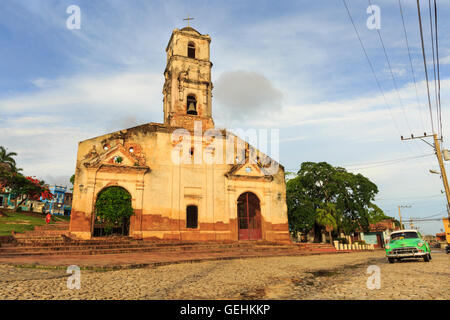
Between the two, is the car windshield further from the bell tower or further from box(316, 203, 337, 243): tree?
box(316, 203, 337, 243): tree

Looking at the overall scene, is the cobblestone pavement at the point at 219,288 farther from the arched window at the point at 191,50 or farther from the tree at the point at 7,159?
the tree at the point at 7,159

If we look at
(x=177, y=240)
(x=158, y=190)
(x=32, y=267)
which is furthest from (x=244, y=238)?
(x=32, y=267)

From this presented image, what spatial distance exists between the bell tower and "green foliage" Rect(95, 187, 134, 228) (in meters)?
6.68

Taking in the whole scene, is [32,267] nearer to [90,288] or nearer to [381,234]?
[90,288]

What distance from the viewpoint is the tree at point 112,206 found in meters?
18.9

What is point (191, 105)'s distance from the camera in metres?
24.1

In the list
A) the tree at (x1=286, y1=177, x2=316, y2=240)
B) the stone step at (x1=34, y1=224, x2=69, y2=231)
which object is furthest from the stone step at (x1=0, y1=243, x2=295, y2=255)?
the tree at (x1=286, y1=177, x2=316, y2=240)

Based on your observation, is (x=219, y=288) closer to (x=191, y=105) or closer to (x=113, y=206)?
(x=113, y=206)

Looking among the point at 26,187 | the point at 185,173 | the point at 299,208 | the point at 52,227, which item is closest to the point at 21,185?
the point at 26,187

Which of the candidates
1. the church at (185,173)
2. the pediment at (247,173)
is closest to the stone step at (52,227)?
the church at (185,173)

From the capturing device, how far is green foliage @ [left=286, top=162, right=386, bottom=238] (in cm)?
2916

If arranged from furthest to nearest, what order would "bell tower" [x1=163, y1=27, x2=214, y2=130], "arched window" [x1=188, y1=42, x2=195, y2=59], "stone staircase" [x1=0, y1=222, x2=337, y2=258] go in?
"arched window" [x1=188, y1=42, x2=195, y2=59] < "bell tower" [x1=163, y1=27, x2=214, y2=130] < "stone staircase" [x1=0, y1=222, x2=337, y2=258]

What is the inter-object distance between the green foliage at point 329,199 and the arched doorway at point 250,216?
696 cm
